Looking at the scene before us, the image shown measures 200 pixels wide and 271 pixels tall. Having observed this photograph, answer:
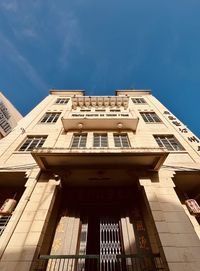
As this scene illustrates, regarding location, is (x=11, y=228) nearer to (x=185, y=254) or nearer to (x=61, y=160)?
(x=61, y=160)

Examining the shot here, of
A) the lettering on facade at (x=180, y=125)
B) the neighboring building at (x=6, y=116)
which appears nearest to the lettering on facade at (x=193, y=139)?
the lettering on facade at (x=180, y=125)

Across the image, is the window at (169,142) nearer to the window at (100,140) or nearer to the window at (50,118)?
the window at (100,140)

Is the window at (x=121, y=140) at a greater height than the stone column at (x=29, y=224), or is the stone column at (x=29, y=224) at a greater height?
the window at (x=121, y=140)

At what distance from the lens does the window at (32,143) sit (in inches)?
468

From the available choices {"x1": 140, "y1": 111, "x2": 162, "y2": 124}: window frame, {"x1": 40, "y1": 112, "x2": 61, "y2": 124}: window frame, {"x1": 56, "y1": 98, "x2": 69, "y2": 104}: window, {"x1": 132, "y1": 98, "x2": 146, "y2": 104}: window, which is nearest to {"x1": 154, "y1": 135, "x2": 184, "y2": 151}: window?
{"x1": 140, "y1": 111, "x2": 162, "y2": 124}: window frame

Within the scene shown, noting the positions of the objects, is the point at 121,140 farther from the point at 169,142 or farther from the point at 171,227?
the point at 171,227

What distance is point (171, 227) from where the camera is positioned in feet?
21.8

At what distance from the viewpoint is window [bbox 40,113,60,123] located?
52.4 feet

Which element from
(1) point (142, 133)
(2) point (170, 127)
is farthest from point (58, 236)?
(2) point (170, 127)

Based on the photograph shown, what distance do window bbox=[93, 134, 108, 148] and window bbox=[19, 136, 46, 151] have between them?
13.4 feet

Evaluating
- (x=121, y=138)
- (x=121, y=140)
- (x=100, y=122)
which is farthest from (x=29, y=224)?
(x=100, y=122)

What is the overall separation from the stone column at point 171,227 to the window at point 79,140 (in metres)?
5.16

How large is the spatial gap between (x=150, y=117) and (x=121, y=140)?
5929 mm

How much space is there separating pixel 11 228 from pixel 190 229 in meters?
7.19
